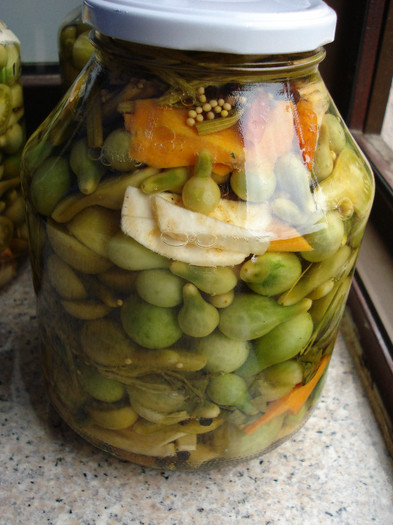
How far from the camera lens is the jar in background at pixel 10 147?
0.66 metres

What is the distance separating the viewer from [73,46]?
2.09 feet

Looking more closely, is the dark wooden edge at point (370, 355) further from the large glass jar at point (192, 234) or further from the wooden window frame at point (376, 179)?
the large glass jar at point (192, 234)

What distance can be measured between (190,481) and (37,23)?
0.70 meters

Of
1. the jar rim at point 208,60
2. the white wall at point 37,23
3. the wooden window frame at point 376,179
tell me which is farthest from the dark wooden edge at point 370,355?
the white wall at point 37,23

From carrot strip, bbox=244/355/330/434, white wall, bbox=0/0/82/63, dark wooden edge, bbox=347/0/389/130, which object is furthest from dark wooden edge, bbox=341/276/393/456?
white wall, bbox=0/0/82/63

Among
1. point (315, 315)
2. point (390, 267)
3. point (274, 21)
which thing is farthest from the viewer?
point (390, 267)

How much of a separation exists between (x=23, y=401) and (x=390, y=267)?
0.45 m

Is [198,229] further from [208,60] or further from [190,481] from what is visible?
[190,481]

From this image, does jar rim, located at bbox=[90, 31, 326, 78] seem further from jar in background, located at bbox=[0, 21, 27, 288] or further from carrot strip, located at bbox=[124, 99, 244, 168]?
jar in background, located at bbox=[0, 21, 27, 288]

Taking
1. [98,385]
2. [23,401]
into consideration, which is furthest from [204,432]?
[23,401]

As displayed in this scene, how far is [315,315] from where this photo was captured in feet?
1.58

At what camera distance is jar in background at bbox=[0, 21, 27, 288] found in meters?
0.66

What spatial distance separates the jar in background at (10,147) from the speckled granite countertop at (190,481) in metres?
0.19

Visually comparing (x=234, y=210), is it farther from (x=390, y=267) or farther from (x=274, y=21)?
(x=390, y=267)
